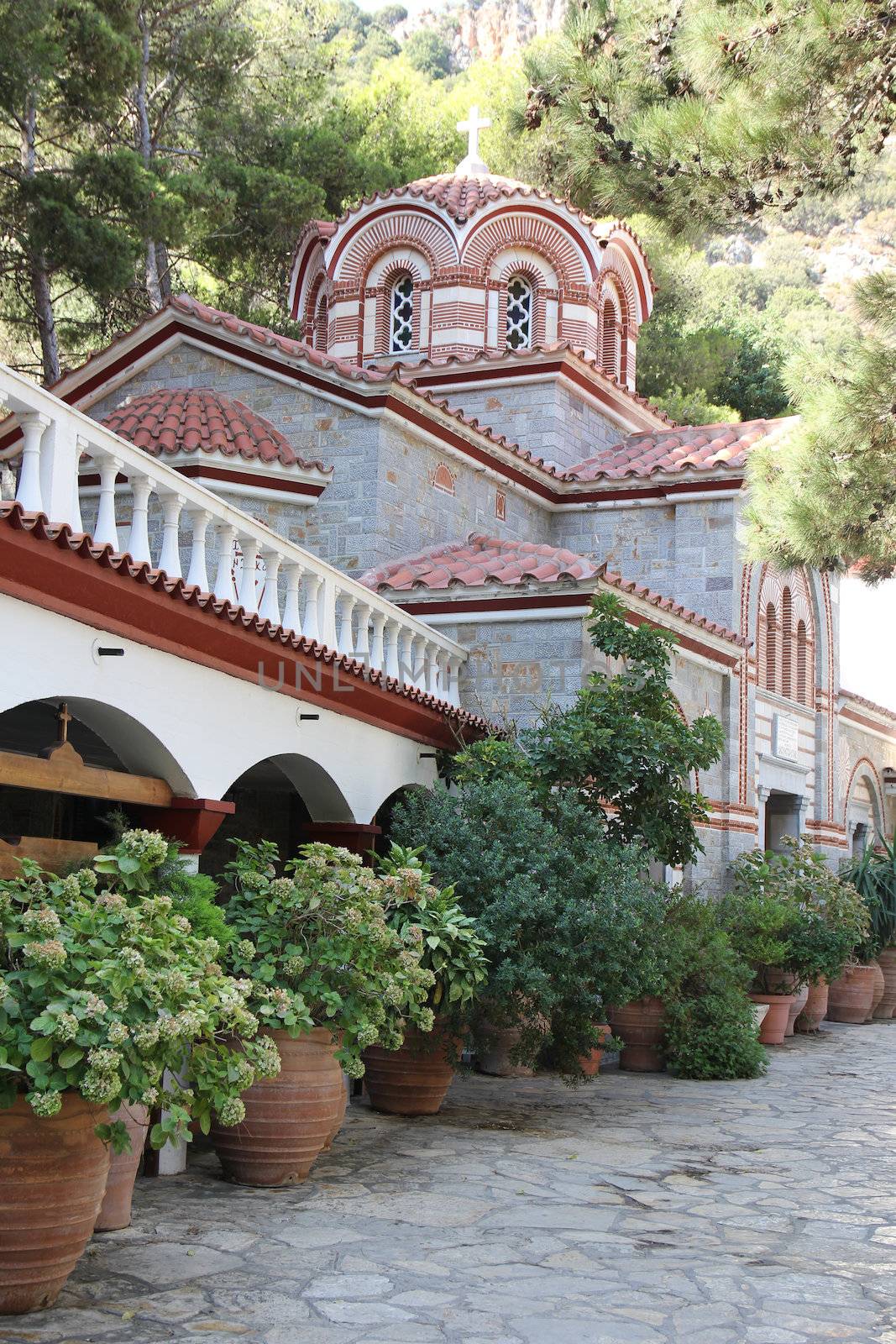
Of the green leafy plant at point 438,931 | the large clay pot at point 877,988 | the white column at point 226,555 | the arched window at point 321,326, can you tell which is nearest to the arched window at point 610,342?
the arched window at point 321,326

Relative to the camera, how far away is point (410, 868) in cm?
779

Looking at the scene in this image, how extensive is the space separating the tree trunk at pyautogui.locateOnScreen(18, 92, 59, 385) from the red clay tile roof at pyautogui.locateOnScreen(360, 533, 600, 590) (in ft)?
31.2

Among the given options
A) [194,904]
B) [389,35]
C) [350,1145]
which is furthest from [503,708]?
[389,35]

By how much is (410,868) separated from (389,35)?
79.9 meters

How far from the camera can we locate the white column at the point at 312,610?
893 centimetres

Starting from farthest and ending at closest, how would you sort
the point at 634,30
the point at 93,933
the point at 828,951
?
the point at 828,951, the point at 634,30, the point at 93,933

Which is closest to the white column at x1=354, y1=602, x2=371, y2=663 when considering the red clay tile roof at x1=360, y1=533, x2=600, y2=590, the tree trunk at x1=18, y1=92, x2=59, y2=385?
the red clay tile roof at x1=360, y1=533, x2=600, y2=590

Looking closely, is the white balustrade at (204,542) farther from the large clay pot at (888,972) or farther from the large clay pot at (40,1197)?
the large clay pot at (888,972)

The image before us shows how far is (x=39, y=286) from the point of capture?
21.3 metres

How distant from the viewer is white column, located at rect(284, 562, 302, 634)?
8.66 metres

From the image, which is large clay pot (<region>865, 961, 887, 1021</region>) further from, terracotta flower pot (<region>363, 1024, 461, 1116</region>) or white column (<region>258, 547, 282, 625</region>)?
white column (<region>258, 547, 282, 625</region>)

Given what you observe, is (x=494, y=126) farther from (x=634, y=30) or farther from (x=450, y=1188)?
(x=450, y=1188)

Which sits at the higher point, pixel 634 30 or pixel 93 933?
pixel 634 30

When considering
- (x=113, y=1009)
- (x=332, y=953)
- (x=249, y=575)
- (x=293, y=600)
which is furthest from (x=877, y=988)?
(x=113, y=1009)
